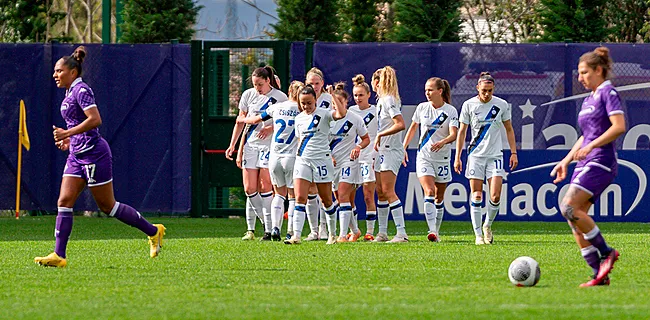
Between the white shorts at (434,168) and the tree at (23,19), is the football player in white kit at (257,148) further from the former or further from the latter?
the tree at (23,19)

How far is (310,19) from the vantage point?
910 inches

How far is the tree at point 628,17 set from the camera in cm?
2661

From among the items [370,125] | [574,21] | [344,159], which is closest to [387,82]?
[370,125]

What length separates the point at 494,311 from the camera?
806 cm

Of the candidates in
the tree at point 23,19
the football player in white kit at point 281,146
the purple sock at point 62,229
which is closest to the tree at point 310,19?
the tree at point 23,19

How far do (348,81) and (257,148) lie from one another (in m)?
4.63

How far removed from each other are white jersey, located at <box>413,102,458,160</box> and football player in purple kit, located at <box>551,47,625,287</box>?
19.1ft

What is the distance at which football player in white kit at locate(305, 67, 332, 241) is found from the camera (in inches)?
601

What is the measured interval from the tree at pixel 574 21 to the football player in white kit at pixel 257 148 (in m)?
7.33

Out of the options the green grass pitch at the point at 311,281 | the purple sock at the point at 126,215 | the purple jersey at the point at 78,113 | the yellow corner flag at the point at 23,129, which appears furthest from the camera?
the yellow corner flag at the point at 23,129

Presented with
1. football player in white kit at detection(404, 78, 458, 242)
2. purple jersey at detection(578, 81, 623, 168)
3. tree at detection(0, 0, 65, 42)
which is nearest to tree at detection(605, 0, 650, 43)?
tree at detection(0, 0, 65, 42)

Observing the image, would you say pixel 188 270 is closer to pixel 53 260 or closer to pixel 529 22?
pixel 53 260

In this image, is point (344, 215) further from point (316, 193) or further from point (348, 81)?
point (348, 81)

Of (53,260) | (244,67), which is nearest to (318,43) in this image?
(244,67)
